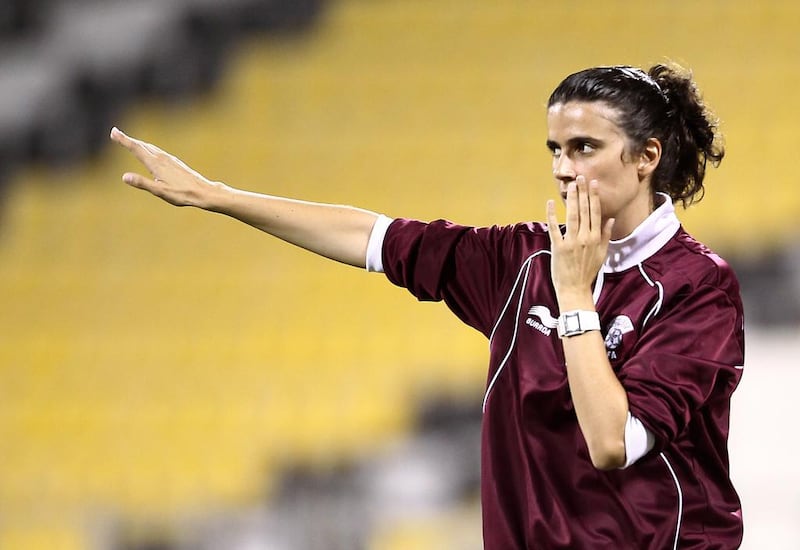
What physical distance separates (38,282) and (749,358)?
2.91m

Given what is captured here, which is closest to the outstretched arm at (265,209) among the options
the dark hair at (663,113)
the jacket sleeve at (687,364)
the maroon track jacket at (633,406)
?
the maroon track jacket at (633,406)

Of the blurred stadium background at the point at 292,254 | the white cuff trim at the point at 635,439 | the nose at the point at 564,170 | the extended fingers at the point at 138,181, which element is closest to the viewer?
the white cuff trim at the point at 635,439

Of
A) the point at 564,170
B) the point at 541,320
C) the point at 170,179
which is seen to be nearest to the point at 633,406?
the point at 541,320

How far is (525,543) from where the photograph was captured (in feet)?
5.99

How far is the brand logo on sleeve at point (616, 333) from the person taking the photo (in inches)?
70.6

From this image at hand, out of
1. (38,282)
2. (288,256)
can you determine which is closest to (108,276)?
(38,282)

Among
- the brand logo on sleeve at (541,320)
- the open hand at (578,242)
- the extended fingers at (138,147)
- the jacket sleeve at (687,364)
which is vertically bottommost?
the jacket sleeve at (687,364)

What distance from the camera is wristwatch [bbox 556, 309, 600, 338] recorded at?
66.5 inches

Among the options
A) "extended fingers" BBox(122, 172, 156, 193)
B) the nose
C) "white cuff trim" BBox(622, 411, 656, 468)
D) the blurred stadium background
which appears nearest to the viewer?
"white cuff trim" BBox(622, 411, 656, 468)

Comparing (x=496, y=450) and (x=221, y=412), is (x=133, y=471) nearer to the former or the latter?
(x=221, y=412)

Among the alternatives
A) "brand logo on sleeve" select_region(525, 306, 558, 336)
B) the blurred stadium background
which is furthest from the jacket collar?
the blurred stadium background

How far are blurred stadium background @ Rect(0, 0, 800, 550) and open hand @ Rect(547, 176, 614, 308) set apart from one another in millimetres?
2155

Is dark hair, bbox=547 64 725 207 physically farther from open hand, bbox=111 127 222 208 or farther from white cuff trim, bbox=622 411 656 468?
open hand, bbox=111 127 222 208

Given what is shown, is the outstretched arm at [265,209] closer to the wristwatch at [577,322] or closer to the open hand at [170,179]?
the open hand at [170,179]
